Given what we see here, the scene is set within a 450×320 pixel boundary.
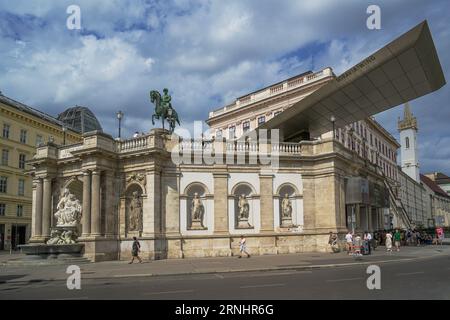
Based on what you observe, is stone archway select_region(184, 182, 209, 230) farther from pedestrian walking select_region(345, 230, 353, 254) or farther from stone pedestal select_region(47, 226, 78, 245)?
pedestrian walking select_region(345, 230, 353, 254)

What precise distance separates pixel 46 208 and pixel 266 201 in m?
17.0

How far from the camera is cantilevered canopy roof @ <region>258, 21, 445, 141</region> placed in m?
27.4

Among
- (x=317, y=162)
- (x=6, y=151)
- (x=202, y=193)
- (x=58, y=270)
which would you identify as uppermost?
(x=6, y=151)

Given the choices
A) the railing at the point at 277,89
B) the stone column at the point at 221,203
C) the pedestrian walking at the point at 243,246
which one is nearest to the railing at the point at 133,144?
the stone column at the point at 221,203

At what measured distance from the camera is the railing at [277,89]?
2242 inches

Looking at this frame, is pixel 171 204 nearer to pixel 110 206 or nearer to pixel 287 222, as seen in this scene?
pixel 110 206

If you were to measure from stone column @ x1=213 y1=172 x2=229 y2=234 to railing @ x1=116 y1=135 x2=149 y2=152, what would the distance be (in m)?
5.47

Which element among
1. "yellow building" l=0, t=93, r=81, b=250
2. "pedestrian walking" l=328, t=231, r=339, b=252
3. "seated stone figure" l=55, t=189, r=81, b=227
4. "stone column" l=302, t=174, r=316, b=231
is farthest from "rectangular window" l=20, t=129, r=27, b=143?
"pedestrian walking" l=328, t=231, r=339, b=252

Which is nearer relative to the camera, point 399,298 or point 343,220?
point 399,298

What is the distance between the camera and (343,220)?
1249 inches

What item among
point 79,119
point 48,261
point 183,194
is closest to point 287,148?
point 183,194

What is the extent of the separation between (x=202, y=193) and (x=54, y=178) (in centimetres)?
1201

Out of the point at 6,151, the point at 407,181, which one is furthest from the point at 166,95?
the point at 407,181
